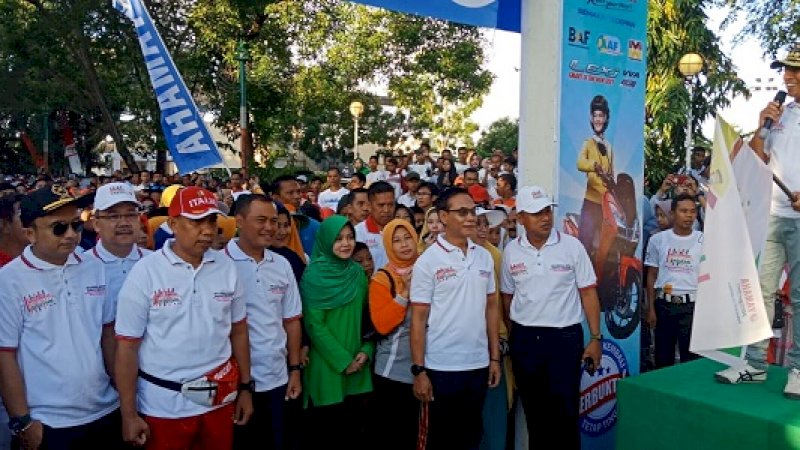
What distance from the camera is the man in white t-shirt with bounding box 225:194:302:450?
11.5ft

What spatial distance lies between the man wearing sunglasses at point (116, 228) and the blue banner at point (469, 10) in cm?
165

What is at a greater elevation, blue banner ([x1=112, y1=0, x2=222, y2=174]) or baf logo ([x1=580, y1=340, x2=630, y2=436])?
blue banner ([x1=112, y1=0, x2=222, y2=174])

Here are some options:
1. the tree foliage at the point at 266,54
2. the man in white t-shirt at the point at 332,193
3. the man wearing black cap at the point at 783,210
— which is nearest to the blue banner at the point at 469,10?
the man wearing black cap at the point at 783,210

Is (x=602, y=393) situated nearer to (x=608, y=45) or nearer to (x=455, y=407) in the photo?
(x=455, y=407)

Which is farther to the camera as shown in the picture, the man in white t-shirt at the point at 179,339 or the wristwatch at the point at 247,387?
the wristwatch at the point at 247,387

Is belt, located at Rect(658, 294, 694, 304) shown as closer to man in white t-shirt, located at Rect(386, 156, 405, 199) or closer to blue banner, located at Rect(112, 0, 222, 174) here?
blue banner, located at Rect(112, 0, 222, 174)

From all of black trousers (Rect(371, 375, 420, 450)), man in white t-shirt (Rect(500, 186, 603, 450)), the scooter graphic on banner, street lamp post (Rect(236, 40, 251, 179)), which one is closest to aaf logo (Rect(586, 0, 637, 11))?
the scooter graphic on banner

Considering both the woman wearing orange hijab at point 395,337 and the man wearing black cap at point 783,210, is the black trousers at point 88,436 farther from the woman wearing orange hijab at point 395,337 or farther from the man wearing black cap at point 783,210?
the man wearing black cap at point 783,210

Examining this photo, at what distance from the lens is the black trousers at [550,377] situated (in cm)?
390

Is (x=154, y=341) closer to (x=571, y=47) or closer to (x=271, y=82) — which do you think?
(x=571, y=47)

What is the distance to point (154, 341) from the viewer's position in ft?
9.64

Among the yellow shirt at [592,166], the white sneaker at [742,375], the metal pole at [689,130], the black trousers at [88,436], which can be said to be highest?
the metal pole at [689,130]

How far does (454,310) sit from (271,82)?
12.7m

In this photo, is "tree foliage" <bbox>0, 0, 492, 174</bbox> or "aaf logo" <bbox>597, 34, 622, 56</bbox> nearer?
"aaf logo" <bbox>597, 34, 622, 56</bbox>
